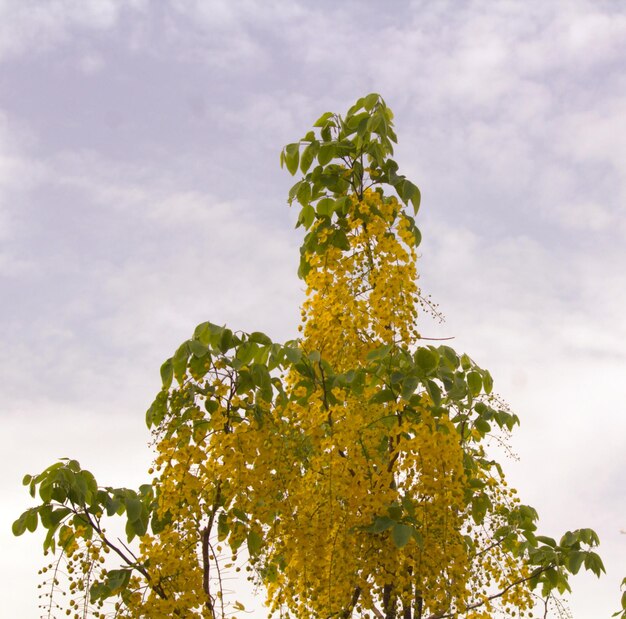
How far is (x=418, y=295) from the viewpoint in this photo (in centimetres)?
476

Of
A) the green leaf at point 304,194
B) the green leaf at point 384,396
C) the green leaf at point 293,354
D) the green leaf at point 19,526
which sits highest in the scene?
the green leaf at point 304,194

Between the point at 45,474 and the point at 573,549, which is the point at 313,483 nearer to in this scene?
the point at 45,474

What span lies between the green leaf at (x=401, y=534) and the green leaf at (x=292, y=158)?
2300 mm

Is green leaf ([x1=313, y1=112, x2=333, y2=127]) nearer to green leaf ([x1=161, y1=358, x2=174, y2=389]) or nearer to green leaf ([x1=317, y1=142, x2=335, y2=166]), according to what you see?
green leaf ([x1=317, y1=142, x2=335, y2=166])

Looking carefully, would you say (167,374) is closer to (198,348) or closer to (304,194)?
(198,348)

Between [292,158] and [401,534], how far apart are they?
7.89 feet

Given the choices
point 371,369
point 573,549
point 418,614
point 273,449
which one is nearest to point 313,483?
point 273,449

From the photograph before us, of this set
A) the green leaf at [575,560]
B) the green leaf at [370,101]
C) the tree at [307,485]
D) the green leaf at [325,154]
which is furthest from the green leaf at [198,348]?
the green leaf at [575,560]

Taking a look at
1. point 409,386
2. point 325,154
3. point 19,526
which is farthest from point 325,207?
point 19,526

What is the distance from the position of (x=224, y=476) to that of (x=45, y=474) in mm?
887

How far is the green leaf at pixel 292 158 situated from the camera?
16.7 ft

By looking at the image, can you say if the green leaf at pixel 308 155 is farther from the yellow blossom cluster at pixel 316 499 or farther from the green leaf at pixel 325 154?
the yellow blossom cluster at pixel 316 499

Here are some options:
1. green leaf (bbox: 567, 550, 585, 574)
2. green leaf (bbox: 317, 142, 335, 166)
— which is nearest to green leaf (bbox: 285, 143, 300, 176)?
green leaf (bbox: 317, 142, 335, 166)

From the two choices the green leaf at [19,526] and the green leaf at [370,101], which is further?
the green leaf at [370,101]
